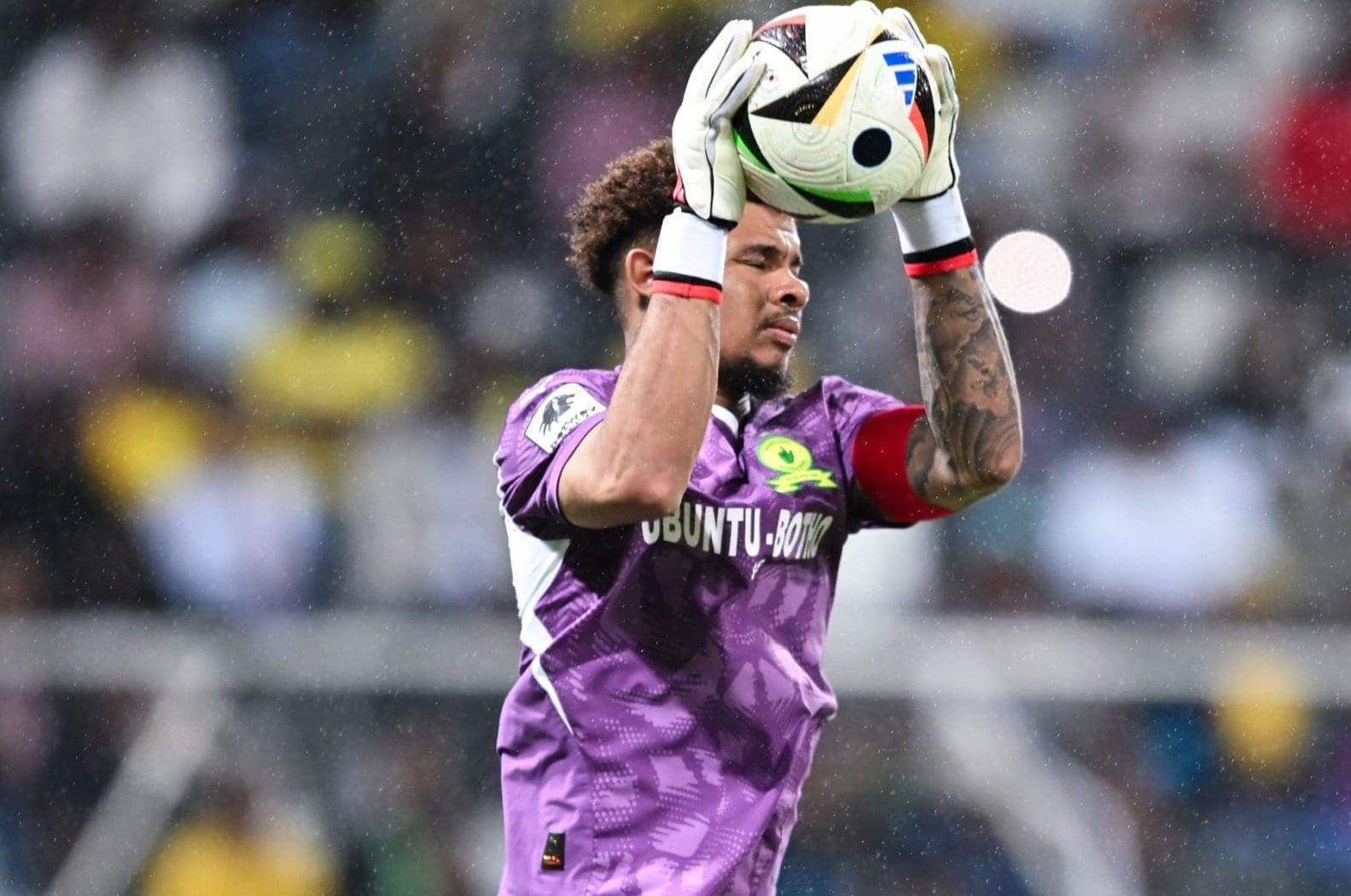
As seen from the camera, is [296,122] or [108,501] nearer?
[108,501]

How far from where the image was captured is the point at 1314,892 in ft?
16.5

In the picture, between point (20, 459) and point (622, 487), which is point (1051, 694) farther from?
point (20, 459)

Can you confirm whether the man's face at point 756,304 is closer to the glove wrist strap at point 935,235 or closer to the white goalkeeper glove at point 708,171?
the glove wrist strap at point 935,235

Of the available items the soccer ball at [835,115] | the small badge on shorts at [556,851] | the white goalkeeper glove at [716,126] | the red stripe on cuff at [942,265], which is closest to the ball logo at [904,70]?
the soccer ball at [835,115]

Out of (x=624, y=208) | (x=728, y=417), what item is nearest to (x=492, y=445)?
(x=624, y=208)

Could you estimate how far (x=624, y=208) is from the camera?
9.30ft

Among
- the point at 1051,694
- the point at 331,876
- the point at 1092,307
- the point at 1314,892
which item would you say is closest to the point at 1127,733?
the point at 1051,694

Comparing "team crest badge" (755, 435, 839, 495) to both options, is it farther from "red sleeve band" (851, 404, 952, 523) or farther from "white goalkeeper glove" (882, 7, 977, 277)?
"white goalkeeper glove" (882, 7, 977, 277)

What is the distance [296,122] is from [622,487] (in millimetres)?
4357

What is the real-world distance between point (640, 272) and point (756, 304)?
24cm

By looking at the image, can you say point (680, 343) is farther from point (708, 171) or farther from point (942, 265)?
point (942, 265)

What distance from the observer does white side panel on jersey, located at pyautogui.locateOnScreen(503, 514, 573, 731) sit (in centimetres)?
249

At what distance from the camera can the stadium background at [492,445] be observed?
4.93 meters

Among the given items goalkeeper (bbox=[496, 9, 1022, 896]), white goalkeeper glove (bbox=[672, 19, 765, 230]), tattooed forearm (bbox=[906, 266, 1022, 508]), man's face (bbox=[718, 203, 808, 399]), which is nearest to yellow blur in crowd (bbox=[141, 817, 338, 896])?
goalkeeper (bbox=[496, 9, 1022, 896])
